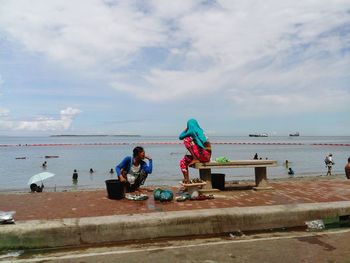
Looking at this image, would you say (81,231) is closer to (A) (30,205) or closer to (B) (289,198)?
(A) (30,205)

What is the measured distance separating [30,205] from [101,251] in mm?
2940

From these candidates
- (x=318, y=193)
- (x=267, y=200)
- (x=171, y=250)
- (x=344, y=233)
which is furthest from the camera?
(x=318, y=193)

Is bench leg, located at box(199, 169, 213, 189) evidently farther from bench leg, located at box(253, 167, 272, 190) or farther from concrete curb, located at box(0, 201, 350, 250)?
concrete curb, located at box(0, 201, 350, 250)

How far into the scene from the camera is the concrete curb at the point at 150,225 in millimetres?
6051

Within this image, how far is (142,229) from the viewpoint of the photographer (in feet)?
21.2

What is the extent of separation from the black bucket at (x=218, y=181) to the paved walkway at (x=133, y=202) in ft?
0.76

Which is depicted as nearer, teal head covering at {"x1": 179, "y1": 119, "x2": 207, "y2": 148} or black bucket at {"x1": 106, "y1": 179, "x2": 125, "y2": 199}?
black bucket at {"x1": 106, "y1": 179, "x2": 125, "y2": 199}

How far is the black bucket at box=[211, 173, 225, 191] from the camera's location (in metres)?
10.1

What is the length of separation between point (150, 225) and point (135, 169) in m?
3.18

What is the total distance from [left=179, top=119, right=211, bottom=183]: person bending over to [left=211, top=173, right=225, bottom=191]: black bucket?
2.87 ft

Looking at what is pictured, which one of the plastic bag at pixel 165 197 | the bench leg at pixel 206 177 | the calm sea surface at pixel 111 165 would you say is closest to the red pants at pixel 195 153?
the bench leg at pixel 206 177

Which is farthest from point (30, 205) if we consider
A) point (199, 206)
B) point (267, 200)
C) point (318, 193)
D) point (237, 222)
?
point (318, 193)

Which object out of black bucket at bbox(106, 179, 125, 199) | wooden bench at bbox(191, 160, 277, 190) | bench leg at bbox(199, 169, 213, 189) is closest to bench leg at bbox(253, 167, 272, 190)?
wooden bench at bbox(191, 160, 277, 190)

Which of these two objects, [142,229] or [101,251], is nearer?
[101,251]
